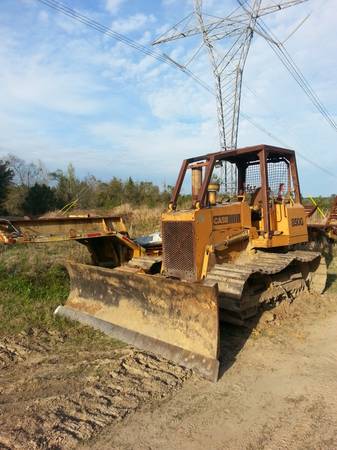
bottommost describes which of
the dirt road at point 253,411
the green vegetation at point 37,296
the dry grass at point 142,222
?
the dirt road at point 253,411

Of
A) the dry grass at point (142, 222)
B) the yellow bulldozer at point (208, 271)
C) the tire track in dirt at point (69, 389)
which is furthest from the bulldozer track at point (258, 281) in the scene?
the dry grass at point (142, 222)

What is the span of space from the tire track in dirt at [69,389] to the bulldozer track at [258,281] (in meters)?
1.21

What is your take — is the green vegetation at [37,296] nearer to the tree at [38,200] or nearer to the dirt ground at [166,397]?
the dirt ground at [166,397]

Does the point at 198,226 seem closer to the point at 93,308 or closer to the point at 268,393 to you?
the point at 93,308

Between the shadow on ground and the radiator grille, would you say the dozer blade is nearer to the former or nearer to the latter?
the shadow on ground

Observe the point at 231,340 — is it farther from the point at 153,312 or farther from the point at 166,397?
the point at 166,397

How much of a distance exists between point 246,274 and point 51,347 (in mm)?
2653

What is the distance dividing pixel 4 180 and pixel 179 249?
1020 inches

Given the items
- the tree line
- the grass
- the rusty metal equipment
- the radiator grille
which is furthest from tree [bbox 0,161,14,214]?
the radiator grille

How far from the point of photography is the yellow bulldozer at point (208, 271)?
4.64m

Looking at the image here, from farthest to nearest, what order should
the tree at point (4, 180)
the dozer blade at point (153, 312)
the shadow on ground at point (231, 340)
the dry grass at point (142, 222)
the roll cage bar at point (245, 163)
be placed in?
1. the tree at point (4, 180)
2. the dry grass at point (142, 222)
3. the roll cage bar at point (245, 163)
4. the shadow on ground at point (231, 340)
5. the dozer blade at point (153, 312)

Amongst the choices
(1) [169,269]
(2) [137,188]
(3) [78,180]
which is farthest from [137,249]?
(3) [78,180]

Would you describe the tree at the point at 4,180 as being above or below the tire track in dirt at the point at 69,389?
above

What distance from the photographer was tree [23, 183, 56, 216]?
91.4 ft
